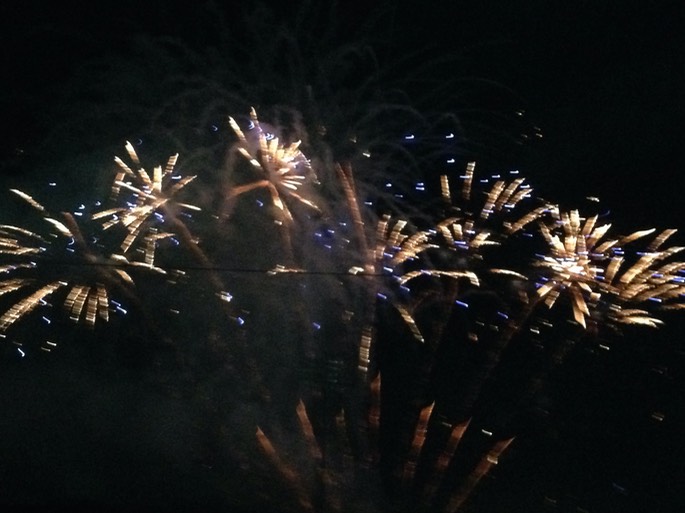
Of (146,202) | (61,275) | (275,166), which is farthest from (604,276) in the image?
(61,275)

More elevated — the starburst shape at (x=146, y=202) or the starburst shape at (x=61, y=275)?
the starburst shape at (x=146, y=202)

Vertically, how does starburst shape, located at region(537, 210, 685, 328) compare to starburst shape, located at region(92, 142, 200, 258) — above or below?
below

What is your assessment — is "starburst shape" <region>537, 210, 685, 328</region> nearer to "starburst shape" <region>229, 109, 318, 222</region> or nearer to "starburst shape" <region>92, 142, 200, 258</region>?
"starburst shape" <region>229, 109, 318, 222</region>

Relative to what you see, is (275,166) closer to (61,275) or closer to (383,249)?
(383,249)

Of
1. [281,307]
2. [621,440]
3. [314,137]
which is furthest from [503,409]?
[314,137]

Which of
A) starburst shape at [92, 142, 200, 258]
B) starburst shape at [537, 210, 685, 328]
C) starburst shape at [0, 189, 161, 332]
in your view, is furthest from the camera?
starburst shape at [537, 210, 685, 328]

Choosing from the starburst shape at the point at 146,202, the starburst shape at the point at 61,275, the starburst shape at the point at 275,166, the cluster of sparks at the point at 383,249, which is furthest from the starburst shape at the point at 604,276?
the starburst shape at the point at 61,275

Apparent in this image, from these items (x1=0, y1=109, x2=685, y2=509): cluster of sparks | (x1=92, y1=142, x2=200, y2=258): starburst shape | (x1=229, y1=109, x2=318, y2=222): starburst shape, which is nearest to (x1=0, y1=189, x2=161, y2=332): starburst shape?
(x1=0, y1=109, x2=685, y2=509): cluster of sparks

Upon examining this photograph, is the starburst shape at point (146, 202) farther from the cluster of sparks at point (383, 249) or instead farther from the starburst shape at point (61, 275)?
the starburst shape at point (61, 275)
